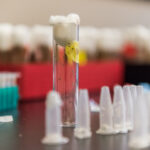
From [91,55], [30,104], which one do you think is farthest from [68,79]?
[91,55]

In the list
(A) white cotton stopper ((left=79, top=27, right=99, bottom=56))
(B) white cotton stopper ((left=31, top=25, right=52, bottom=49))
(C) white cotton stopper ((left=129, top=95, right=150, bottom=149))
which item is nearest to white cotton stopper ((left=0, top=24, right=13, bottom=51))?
(B) white cotton stopper ((left=31, top=25, right=52, bottom=49))

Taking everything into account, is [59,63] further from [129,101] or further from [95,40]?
[95,40]

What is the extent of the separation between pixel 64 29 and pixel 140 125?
0.34 meters

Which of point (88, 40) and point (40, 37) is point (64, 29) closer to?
point (40, 37)

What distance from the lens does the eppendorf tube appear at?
1.00 m

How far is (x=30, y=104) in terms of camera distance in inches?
60.4

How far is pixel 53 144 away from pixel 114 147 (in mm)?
134

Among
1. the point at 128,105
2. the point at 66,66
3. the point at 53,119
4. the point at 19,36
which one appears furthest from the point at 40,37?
the point at 53,119

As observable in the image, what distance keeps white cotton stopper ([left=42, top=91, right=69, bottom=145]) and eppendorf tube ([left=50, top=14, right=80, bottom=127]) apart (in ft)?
0.69

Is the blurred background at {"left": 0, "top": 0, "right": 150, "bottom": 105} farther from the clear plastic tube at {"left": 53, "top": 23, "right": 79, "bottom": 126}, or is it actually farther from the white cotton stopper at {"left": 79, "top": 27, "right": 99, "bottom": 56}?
the clear plastic tube at {"left": 53, "top": 23, "right": 79, "bottom": 126}

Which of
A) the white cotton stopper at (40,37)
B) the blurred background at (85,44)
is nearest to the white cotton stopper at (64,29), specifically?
the blurred background at (85,44)

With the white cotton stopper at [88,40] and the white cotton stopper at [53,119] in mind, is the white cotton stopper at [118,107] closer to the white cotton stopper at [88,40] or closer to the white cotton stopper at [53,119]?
the white cotton stopper at [53,119]

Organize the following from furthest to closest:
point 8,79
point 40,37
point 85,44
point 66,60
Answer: point 85,44 → point 40,37 → point 8,79 → point 66,60

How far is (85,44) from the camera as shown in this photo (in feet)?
6.92
